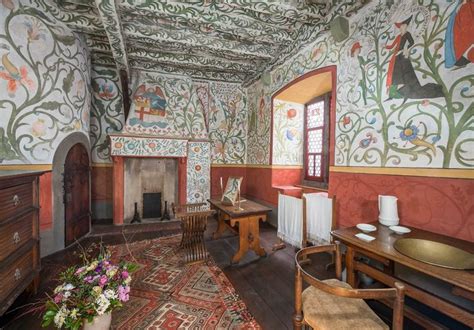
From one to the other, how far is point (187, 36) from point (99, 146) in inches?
129

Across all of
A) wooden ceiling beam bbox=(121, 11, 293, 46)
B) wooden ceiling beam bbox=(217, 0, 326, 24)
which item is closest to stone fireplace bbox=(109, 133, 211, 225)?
wooden ceiling beam bbox=(121, 11, 293, 46)

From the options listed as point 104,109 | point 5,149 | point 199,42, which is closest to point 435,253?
point 199,42

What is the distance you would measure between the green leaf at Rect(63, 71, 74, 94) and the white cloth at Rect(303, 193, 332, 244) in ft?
14.1

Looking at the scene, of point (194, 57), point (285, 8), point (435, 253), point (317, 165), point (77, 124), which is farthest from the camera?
point (194, 57)

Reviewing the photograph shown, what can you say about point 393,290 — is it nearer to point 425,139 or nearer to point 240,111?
point 425,139

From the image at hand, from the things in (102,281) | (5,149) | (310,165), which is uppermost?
(5,149)

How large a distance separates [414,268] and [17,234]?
3284mm

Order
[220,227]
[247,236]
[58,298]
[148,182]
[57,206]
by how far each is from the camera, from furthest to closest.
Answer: [148,182], [220,227], [57,206], [247,236], [58,298]

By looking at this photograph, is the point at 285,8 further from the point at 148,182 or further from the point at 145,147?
the point at 148,182

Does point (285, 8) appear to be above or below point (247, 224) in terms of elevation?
above

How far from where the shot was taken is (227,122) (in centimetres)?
559

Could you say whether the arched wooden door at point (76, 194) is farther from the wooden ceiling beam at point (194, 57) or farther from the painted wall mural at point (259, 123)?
the painted wall mural at point (259, 123)

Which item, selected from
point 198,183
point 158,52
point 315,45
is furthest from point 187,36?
point 198,183

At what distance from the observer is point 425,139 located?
1939 mm
